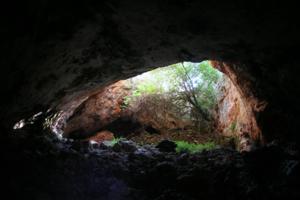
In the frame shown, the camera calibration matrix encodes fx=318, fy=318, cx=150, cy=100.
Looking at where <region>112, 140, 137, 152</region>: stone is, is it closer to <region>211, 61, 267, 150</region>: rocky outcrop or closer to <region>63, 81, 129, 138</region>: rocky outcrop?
<region>211, 61, 267, 150</region>: rocky outcrop

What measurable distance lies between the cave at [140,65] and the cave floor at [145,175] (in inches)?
0.5

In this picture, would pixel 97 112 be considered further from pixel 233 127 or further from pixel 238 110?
pixel 238 110

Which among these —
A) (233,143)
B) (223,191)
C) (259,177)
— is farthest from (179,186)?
(233,143)

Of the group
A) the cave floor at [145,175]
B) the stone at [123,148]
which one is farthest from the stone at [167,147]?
the cave floor at [145,175]

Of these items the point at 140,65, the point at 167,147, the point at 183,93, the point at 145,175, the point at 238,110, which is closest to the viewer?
the point at 145,175

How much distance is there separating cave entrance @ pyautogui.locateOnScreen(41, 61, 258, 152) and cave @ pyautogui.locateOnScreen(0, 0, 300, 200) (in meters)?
3.70

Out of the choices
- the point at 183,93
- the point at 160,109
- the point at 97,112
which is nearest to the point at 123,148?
the point at 97,112

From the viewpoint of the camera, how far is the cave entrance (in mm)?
9359

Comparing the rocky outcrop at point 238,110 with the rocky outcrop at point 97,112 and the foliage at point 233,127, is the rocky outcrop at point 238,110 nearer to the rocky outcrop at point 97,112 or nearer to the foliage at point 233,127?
the foliage at point 233,127

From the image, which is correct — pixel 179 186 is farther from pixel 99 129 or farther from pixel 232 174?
pixel 99 129

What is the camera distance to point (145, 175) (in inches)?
171

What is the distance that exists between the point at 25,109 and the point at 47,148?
0.74 metres

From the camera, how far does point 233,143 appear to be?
7.84 metres

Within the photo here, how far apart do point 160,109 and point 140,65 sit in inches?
172
